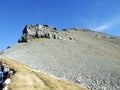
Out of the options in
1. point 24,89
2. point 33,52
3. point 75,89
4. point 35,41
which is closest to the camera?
point 24,89

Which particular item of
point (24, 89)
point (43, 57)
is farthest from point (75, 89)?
point (43, 57)

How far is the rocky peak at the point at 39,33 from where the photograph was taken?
132 meters

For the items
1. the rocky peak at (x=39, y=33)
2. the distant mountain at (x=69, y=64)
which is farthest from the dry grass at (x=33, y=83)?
the rocky peak at (x=39, y=33)

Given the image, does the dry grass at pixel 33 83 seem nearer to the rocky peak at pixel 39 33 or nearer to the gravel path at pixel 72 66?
the gravel path at pixel 72 66

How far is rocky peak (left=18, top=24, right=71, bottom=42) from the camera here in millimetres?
132250

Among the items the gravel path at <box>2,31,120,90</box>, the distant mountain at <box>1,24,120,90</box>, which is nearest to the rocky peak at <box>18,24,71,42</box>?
the distant mountain at <box>1,24,120,90</box>

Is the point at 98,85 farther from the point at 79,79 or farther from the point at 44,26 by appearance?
the point at 44,26

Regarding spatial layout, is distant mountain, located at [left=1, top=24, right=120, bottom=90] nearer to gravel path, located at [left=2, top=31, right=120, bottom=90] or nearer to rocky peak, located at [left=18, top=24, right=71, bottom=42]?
gravel path, located at [left=2, top=31, right=120, bottom=90]

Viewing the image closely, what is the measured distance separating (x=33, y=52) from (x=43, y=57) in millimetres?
9218

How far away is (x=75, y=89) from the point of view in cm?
4597

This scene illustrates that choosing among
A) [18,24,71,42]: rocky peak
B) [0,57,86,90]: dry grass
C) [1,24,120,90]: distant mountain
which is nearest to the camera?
[0,57,86,90]: dry grass

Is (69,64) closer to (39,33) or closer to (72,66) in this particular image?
(72,66)

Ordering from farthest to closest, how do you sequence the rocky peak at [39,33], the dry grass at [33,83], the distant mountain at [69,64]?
1. the rocky peak at [39,33]
2. the distant mountain at [69,64]
3. the dry grass at [33,83]

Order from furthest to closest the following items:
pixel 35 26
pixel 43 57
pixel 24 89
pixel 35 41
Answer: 1. pixel 35 26
2. pixel 35 41
3. pixel 43 57
4. pixel 24 89
